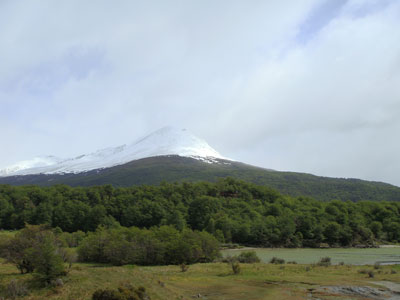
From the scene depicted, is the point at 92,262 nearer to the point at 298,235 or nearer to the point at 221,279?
the point at 221,279

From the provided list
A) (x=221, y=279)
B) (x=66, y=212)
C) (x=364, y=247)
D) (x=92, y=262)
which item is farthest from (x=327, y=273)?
(x=66, y=212)

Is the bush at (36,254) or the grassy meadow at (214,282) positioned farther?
the bush at (36,254)

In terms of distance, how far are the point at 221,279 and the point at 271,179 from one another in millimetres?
152904

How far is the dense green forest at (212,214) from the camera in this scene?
76.8 metres

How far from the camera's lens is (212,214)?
87.6 m

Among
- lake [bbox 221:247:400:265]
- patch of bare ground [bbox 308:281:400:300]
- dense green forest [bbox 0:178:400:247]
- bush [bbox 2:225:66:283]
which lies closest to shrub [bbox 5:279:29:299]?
bush [bbox 2:225:66:283]

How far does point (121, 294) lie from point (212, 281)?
11.6 meters

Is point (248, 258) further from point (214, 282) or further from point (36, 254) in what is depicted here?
point (36, 254)

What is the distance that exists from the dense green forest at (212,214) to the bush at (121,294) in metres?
53.0

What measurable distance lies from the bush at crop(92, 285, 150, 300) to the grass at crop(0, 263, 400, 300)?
1.09 m

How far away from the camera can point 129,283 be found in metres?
21.2

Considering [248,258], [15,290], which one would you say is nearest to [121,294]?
[15,290]

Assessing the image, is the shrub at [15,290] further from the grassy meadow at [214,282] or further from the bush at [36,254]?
the bush at [36,254]

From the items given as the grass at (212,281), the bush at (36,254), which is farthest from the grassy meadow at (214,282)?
the bush at (36,254)
